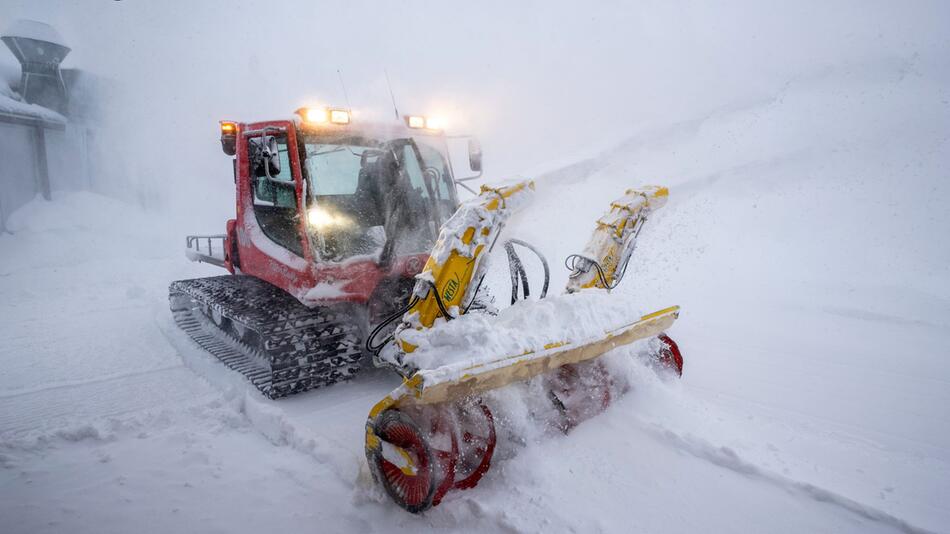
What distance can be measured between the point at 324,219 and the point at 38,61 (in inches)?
784

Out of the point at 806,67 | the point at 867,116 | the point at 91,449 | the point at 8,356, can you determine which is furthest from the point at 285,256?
the point at 806,67

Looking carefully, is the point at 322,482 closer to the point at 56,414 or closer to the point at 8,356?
the point at 56,414

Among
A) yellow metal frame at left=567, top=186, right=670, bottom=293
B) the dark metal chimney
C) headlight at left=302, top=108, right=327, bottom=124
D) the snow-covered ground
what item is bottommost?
the snow-covered ground

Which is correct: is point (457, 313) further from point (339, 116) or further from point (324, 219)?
point (339, 116)

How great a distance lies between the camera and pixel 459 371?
243 centimetres

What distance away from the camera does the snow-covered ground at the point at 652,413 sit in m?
2.61

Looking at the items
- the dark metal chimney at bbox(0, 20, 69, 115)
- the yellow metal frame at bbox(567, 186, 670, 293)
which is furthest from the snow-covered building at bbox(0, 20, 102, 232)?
the yellow metal frame at bbox(567, 186, 670, 293)

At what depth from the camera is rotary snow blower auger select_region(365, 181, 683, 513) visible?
2.50 meters

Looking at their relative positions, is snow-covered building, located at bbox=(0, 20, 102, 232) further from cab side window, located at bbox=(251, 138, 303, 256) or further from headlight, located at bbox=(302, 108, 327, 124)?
headlight, located at bbox=(302, 108, 327, 124)

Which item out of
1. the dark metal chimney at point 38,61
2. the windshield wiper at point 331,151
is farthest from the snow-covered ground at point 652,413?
the dark metal chimney at point 38,61

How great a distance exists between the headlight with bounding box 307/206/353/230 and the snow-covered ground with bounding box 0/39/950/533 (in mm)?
1351

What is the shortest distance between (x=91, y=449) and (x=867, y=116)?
52.5ft

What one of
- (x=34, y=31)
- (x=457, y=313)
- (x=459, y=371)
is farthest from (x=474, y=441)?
(x=34, y=31)

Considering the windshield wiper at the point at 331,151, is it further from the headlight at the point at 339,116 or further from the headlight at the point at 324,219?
the headlight at the point at 324,219
